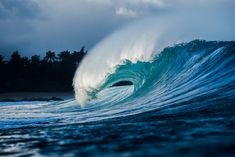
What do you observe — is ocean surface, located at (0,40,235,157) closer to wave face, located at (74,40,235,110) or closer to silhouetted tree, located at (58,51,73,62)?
wave face, located at (74,40,235,110)

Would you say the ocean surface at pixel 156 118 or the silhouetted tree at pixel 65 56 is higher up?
the silhouetted tree at pixel 65 56

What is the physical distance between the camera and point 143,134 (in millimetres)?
5469

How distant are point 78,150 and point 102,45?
1649 cm

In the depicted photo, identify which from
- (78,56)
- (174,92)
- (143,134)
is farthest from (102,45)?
(78,56)

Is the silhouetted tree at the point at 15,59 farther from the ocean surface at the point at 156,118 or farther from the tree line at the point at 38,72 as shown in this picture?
the ocean surface at the point at 156,118

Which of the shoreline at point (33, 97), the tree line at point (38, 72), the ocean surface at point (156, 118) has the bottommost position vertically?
the ocean surface at point (156, 118)

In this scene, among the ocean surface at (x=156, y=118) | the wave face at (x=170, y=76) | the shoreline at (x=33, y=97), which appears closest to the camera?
the ocean surface at (x=156, y=118)

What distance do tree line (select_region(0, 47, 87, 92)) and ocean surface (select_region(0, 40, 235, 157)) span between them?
37.8 metres

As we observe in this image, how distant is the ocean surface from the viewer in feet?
14.6

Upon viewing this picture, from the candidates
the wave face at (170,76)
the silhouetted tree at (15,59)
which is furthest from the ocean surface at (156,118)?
the silhouetted tree at (15,59)

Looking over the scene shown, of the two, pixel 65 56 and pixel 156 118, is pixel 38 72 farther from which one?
pixel 156 118

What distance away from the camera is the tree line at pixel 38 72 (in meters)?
56.2

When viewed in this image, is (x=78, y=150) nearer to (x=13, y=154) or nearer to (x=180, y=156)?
(x=13, y=154)

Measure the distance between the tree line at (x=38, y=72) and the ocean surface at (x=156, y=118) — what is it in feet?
124
